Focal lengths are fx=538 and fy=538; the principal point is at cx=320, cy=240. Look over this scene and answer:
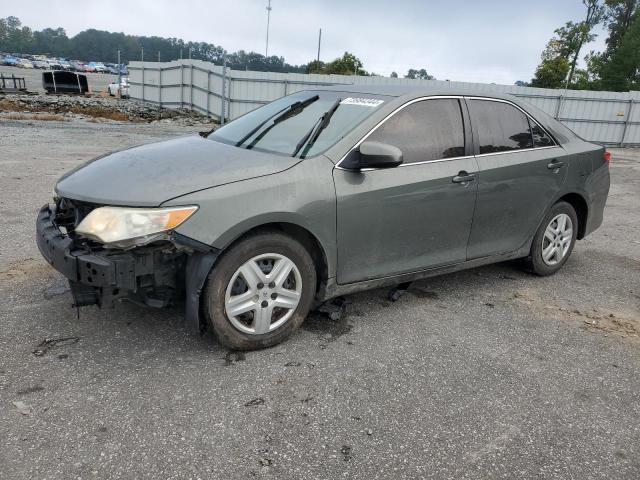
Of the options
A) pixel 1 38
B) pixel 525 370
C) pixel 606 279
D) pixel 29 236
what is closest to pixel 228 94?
pixel 29 236

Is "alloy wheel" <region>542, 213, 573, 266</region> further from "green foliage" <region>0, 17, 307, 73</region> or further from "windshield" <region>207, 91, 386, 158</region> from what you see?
"green foliage" <region>0, 17, 307, 73</region>

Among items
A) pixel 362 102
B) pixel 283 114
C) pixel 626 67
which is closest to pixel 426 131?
pixel 362 102

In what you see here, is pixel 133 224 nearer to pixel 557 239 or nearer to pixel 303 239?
pixel 303 239

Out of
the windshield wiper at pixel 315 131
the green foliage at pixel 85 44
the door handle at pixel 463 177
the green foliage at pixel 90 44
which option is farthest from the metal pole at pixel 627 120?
the green foliage at pixel 85 44

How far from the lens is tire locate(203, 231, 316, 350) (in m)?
3.02

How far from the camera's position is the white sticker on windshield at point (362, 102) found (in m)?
3.77

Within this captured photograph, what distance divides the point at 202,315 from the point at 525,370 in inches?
77.5

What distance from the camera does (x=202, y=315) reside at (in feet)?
10.1

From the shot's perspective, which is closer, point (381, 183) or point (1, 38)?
point (381, 183)

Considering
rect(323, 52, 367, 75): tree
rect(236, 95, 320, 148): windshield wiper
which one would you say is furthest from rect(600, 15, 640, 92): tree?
rect(236, 95, 320, 148): windshield wiper

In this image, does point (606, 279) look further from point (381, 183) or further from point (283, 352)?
point (283, 352)

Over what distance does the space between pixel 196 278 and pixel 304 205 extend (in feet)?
2.52

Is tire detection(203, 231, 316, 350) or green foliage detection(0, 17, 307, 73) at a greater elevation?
green foliage detection(0, 17, 307, 73)

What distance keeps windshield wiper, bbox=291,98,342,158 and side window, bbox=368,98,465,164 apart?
37 centimetres
